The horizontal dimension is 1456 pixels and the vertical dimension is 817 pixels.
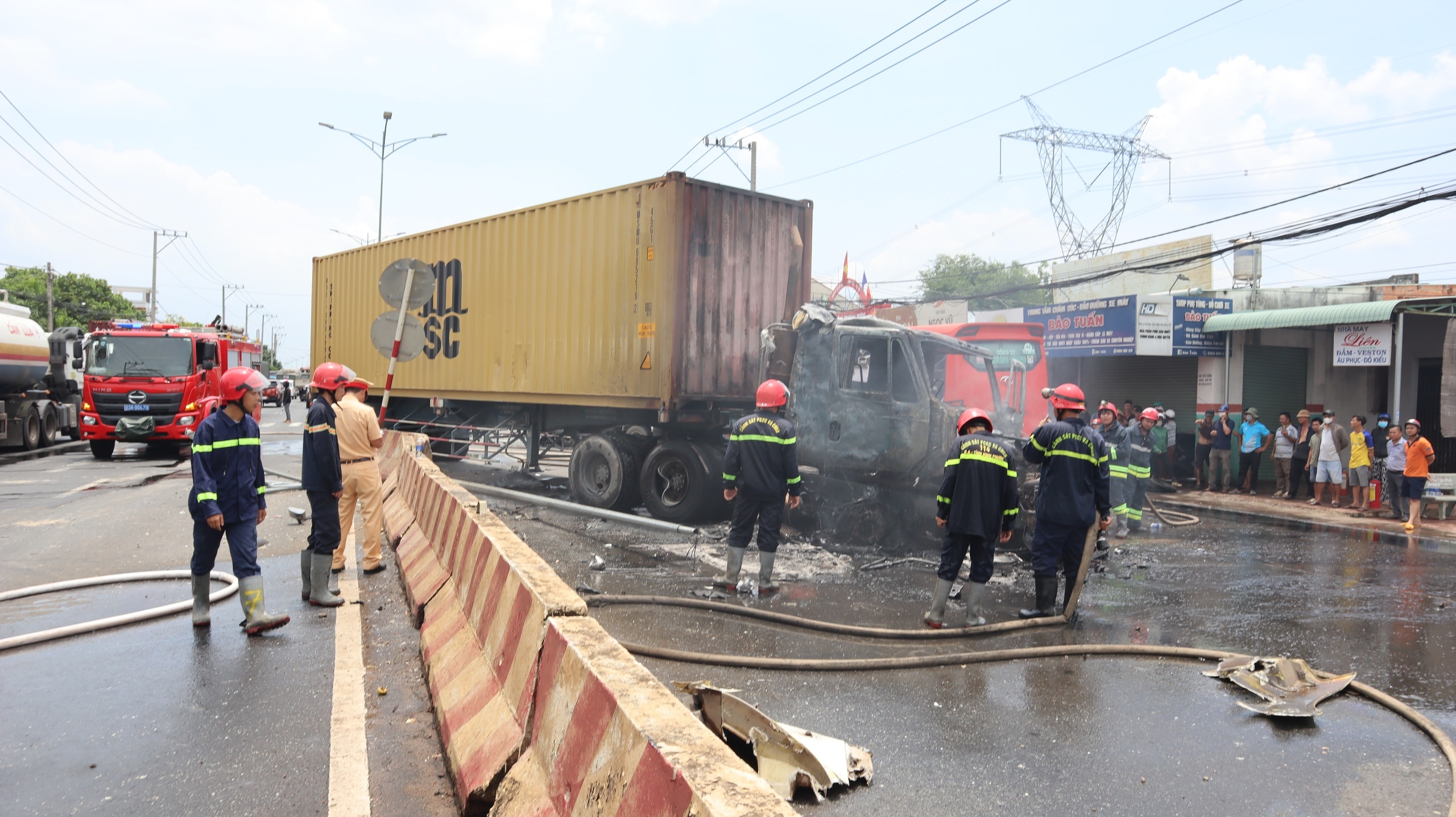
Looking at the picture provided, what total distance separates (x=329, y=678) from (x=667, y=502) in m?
6.34

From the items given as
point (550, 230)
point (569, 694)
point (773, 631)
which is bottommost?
point (773, 631)

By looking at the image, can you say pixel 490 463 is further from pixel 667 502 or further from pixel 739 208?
pixel 739 208

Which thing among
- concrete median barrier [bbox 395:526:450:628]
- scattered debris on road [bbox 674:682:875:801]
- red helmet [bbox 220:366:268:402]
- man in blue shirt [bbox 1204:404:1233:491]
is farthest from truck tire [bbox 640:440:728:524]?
man in blue shirt [bbox 1204:404:1233:491]

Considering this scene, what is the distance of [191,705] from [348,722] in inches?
35.1

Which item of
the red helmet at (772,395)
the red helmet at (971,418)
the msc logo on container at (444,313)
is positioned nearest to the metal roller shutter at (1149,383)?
the msc logo on container at (444,313)

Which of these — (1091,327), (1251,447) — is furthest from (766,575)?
(1091,327)

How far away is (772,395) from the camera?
7695 millimetres

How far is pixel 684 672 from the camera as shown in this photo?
521 centimetres

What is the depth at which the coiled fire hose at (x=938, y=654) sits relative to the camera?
16.5 ft

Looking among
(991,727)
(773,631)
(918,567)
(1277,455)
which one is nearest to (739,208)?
(918,567)

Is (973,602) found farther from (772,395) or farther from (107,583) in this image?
(107,583)

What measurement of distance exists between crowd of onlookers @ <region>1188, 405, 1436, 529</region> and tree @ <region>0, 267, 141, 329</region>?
62.7 meters

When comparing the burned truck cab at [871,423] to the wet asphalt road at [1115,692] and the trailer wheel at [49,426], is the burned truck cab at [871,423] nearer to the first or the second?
the wet asphalt road at [1115,692]

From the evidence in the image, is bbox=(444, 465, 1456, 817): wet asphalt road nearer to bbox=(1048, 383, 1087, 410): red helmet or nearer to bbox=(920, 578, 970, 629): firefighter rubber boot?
bbox=(920, 578, 970, 629): firefighter rubber boot
